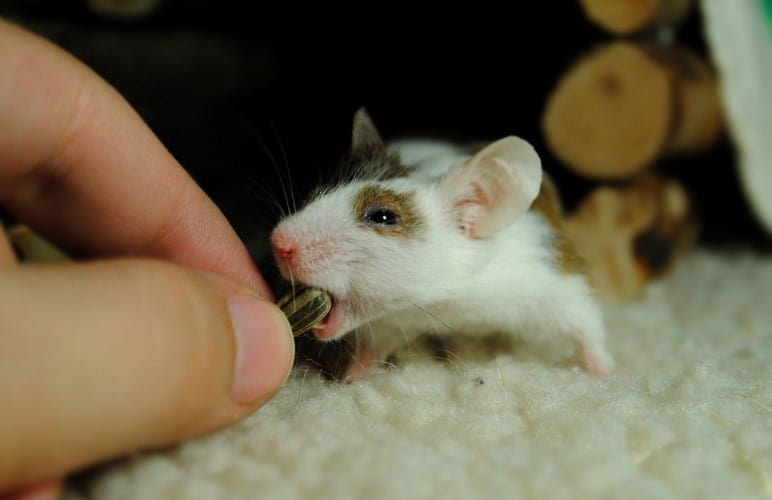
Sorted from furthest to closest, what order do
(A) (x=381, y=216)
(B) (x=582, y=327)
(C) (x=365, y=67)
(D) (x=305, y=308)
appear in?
(C) (x=365, y=67)
(B) (x=582, y=327)
(A) (x=381, y=216)
(D) (x=305, y=308)

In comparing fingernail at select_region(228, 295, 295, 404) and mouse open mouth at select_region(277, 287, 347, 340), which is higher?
fingernail at select_region(228, 295, 295, 404)

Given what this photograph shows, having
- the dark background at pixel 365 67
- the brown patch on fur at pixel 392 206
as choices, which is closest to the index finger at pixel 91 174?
the brown patch on fur at pixel 392 206

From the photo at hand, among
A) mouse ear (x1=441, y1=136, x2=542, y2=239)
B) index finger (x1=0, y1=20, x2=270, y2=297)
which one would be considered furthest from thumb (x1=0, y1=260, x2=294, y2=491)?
mouse ear (x1=441, y1=136, x2=542, y2=239)

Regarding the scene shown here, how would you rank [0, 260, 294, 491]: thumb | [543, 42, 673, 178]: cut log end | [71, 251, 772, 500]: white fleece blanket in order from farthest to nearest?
1. [543, 42, 673, 178]: cut log end
2. [71, 251, 772, 500]: white fleece blanket
3. [0, 260, 294, 491]: thumb

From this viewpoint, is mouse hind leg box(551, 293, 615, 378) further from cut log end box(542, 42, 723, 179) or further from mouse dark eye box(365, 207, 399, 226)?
cut log end box(542, 42, 723, 179)

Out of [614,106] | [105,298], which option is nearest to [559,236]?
[614,106]

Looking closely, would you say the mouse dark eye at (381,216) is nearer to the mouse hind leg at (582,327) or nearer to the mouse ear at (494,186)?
the mouse ear at (494,186)

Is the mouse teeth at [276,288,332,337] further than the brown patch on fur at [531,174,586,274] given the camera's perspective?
No

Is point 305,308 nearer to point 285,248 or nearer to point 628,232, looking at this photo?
point 285,248
